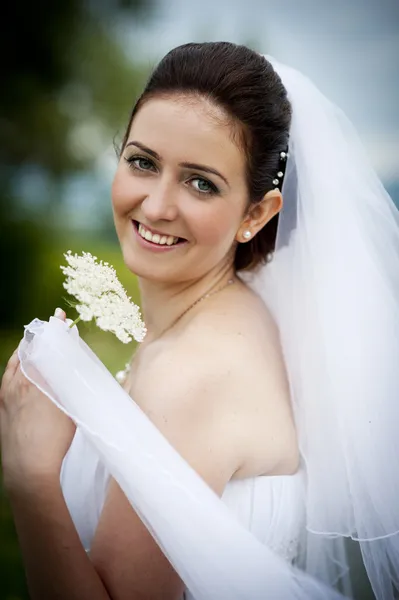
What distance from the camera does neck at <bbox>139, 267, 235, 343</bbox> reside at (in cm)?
131

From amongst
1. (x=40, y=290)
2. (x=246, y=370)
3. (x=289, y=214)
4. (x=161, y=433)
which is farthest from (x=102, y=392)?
(x=40, y=290)

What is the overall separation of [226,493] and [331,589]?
321mm

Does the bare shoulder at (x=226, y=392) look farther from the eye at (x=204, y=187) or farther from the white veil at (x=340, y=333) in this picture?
the eye at (x=204, y=187)

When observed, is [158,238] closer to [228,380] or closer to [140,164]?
[140,164]

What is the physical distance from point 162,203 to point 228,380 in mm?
354

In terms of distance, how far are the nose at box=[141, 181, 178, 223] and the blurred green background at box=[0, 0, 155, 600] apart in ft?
4.20

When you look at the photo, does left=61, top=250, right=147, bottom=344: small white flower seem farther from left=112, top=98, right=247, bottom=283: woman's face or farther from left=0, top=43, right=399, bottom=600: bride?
left=112, top=98, right=247, bottom=283: woman's face

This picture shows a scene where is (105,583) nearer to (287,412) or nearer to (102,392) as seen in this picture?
(102,392)

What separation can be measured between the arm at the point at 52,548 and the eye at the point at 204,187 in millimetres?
580

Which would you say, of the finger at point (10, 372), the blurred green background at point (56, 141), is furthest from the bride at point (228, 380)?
the blurred green background at point (56, 141)

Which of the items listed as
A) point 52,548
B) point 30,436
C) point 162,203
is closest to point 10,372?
point 30,436

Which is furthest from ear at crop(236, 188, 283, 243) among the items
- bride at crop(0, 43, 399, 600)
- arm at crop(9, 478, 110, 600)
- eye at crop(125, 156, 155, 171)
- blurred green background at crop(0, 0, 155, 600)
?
blurred green background at crop(0, 0, 155, 600)

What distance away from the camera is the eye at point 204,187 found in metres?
1.15

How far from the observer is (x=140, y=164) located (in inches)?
46.6
